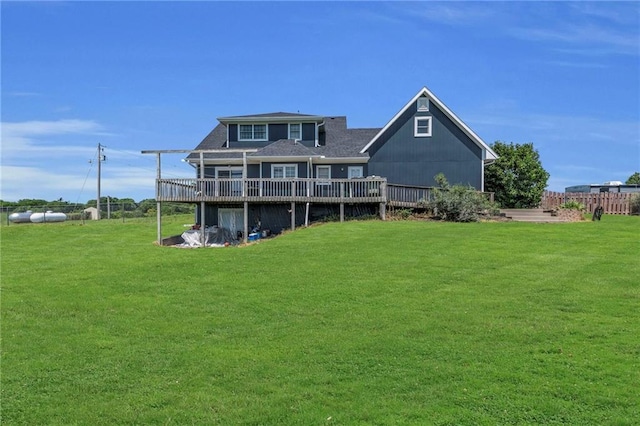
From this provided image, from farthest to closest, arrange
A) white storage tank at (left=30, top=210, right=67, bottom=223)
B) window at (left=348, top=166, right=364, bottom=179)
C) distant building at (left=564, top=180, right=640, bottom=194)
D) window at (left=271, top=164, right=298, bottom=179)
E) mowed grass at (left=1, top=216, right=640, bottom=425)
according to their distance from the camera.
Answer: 1. distant building at (left=564, top=180, right=640, bottom=194)
2. white storage tank at (left=30, top=210, right=67, bottom=223)
3. window at (left=348, top=166, right=364, bottom=179)
4. window at (left=271, top=164, right=298, bottom=179)
5. mowed grass at (left=1, top=216, right=640, bottom=425)

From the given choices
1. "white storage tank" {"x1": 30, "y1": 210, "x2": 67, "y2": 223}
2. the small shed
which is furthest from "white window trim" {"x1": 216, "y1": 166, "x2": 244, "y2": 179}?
the small shed

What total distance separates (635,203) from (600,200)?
2.24 meters

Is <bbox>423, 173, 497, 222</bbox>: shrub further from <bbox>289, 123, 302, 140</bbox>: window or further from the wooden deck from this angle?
<bbox>289, 123, 302, 140</bbox>: window

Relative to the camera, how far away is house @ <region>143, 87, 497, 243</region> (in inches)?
1000

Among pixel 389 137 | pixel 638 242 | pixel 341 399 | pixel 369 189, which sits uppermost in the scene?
pixel 389 137

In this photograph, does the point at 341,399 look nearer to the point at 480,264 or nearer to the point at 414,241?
the point at 480,264

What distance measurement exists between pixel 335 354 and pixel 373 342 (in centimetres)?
73

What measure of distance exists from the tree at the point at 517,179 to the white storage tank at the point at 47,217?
98.8 ft

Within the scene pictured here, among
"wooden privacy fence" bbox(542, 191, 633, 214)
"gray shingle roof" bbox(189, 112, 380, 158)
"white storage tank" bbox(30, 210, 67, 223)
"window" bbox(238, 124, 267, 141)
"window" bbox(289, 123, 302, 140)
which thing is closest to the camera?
"gray shingle roof" bbox(189, 112, 380, 158)

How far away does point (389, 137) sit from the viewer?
29.2 meters

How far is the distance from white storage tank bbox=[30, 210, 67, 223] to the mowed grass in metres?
24.7

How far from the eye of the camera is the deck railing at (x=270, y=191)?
24891 millimetres

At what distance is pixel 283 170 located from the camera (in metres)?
29.1

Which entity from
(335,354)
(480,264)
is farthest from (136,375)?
(480,264)
